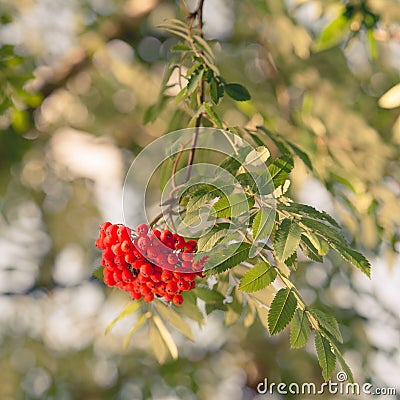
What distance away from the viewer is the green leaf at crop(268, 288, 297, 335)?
2.48 feet

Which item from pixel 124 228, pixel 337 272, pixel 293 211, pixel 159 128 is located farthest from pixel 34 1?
pixel 293 211

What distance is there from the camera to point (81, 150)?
3129 millimetres

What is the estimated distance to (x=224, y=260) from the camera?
2.48 ft

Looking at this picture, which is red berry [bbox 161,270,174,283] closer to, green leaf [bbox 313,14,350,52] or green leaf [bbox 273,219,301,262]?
green leaf [bbox 273,219,301,262]

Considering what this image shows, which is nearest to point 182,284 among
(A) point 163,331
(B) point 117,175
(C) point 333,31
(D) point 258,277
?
(D) point 258,277

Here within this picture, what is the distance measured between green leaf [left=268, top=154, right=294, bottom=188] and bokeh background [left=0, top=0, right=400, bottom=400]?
4.08ft

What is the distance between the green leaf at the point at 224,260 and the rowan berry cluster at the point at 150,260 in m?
0.05

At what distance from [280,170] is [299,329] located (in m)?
Answer: 0.20

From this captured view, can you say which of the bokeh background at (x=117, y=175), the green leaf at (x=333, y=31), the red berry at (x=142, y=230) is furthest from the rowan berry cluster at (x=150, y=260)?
the bokeh background at (x=117, y=175)

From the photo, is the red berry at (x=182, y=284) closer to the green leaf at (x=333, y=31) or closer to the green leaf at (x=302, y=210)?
the green leaf at (x=302, y=210)

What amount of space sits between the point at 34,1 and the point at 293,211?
2467 millimetres

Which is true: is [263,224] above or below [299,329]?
above

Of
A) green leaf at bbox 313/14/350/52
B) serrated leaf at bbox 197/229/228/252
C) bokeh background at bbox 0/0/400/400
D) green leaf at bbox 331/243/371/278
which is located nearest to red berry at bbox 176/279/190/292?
serrated leaf at bbox 197/229/228/252

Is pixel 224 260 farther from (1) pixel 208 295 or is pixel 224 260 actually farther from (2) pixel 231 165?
(1) pixel 208 295
